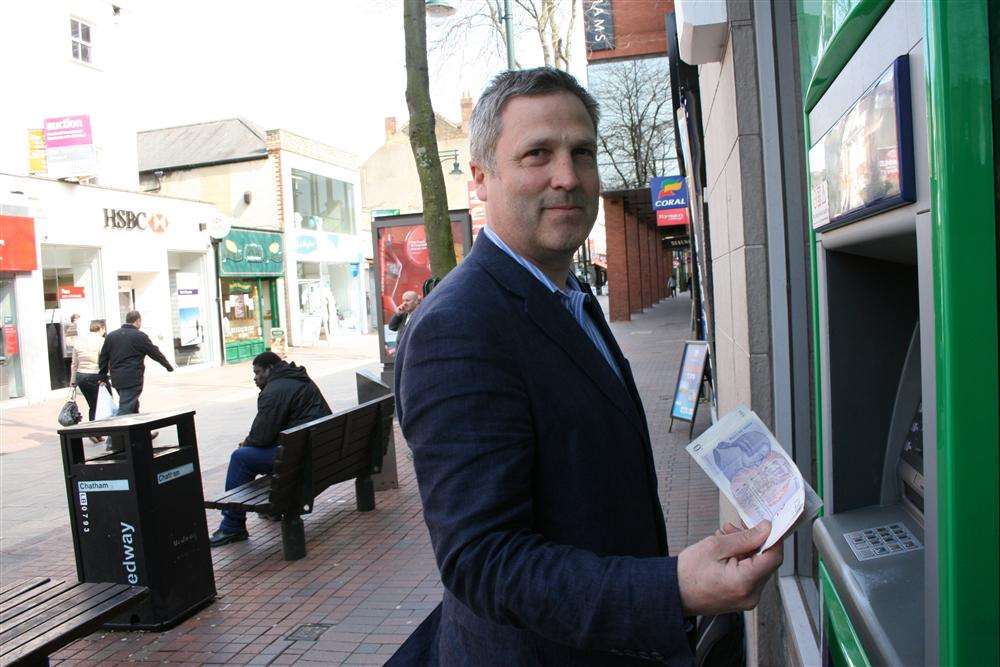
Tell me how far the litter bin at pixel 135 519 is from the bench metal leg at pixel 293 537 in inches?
37.4

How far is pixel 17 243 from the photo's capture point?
17000 millimetres

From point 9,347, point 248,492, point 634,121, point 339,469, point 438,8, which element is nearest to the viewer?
point 248,492

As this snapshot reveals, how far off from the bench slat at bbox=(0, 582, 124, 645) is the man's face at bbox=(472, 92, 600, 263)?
280 centimetres

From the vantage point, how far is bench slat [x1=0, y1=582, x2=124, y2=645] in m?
3.33

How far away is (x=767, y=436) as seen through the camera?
132cm

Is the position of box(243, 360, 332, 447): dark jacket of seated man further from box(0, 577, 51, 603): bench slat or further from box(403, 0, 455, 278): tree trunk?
box(403, 0, 455, 278): tree trunk

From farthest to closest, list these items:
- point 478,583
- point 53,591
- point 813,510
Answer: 1. point 53,591
2. point 478,583
3. point 813,510

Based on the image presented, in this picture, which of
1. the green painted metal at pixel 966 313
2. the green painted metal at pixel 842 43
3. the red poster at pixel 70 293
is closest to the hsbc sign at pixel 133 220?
the red poster at pixel 70 293

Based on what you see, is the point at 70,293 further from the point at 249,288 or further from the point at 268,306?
the point at 268,306

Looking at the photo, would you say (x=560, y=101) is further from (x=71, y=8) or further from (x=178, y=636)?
(x=71, y=8)

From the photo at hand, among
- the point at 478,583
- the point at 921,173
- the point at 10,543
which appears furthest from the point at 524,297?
the point at 10,543

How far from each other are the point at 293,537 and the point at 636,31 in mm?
15813

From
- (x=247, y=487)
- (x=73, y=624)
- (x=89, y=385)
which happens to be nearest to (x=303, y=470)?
(x=247, y=487)

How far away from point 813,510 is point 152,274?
2312cm
